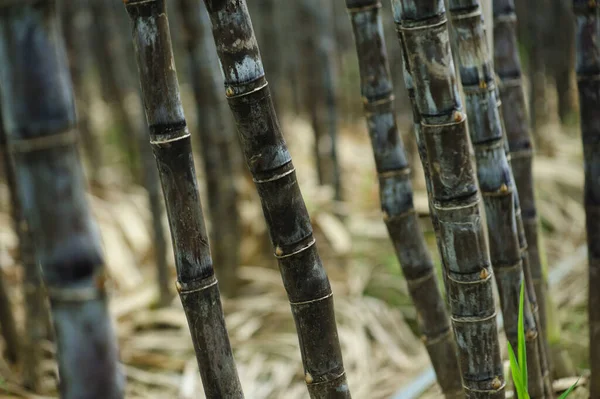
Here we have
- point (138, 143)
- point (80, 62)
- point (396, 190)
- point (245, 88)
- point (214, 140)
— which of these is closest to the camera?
point (245, 88)

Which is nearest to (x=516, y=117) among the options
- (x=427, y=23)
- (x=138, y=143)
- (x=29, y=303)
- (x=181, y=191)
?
(x=427, y=23)

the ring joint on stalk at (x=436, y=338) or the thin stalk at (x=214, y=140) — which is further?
the thin stalk at (x=214, y=140)

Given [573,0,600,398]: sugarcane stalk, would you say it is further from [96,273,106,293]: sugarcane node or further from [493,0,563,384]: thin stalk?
[96,273,106,293]: sugarcane node

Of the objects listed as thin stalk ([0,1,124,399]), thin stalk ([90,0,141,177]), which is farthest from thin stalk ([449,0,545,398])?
thin stalk ([90,0,141,177])

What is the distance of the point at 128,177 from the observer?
4.34m

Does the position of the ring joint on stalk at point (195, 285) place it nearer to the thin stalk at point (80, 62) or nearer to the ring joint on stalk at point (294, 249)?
the ring joint on stalk at point (294, 249)

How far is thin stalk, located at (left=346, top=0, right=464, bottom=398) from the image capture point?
1.36m

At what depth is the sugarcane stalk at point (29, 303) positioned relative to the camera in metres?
Answer: 2.07

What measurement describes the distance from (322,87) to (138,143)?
0.97 metres

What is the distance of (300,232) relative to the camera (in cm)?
112

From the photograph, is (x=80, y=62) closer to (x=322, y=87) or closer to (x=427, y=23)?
(x=322, y=87)

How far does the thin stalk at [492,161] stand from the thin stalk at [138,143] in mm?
1618

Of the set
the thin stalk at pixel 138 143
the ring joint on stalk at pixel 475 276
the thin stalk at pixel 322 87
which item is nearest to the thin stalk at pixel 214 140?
the thin stalk at pixel 138 143

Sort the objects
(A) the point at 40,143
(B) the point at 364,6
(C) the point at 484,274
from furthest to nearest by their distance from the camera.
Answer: (B) the point at 364,6, (C) the point at 484,274, (A) the point at 40,143
